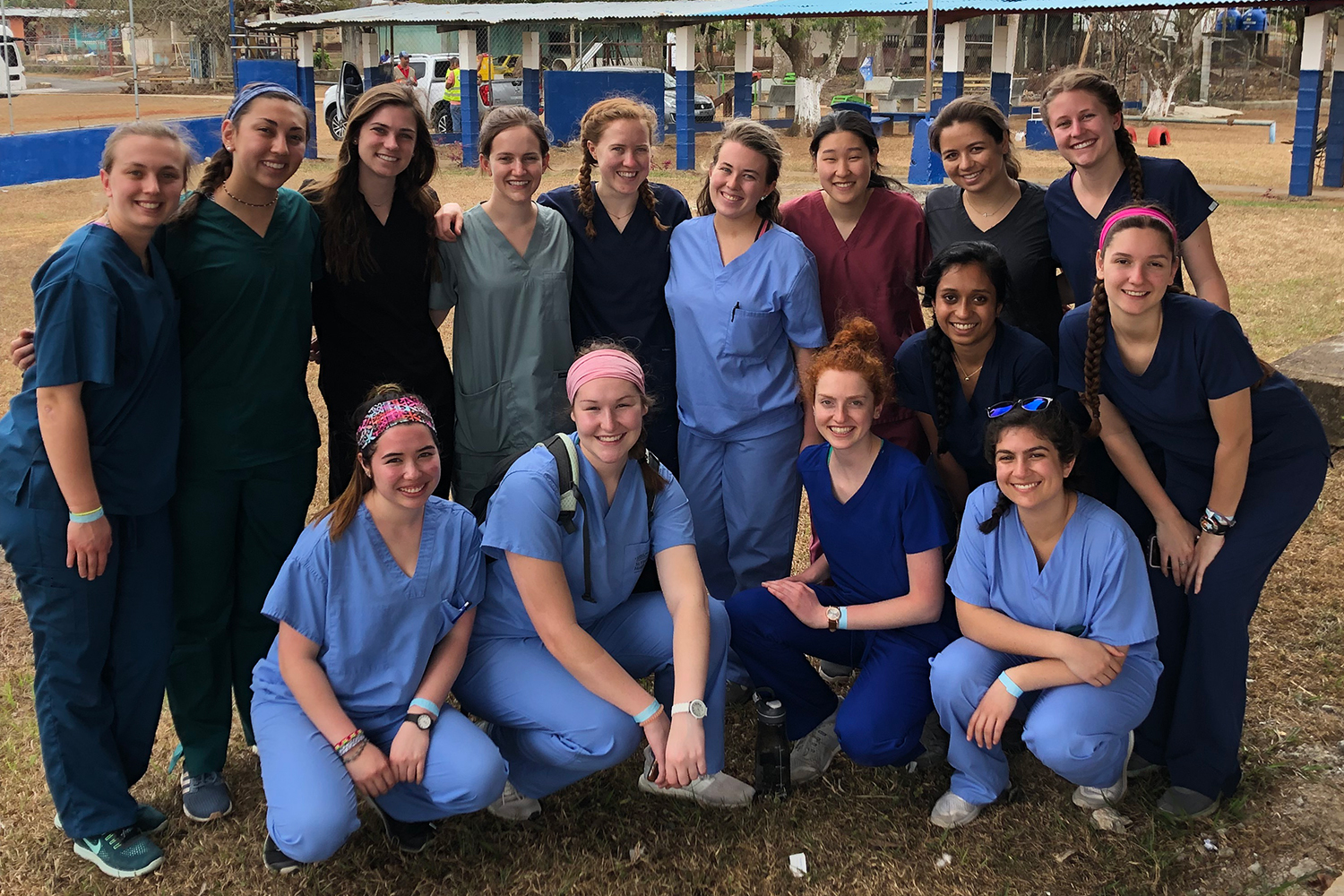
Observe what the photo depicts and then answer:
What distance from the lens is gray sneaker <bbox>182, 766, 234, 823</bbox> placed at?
2896 millimetres

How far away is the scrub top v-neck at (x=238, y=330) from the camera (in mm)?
2766

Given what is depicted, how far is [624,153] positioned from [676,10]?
54.2 ft

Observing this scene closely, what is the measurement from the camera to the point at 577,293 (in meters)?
3.48

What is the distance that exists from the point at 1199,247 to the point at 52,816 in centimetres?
327

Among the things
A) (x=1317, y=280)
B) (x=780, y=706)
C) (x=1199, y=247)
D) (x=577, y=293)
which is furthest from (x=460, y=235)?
(x=1317, y=280)

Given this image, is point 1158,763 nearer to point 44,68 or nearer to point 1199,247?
point 1199,247

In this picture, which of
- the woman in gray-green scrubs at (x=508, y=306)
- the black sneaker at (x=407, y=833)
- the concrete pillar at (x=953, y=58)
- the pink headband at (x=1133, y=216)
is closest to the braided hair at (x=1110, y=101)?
the pink headband at (x=1133, y=216)

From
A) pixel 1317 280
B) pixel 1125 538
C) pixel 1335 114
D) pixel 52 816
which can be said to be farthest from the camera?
pixel 1335 114

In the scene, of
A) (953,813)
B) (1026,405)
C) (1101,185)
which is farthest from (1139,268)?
(953,813)

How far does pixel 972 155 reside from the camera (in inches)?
129

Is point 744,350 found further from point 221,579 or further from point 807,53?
point 807,53

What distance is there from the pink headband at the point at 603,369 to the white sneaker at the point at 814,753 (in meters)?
1.01

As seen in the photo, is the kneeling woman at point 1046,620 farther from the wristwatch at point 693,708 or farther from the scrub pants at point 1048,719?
the wristwatch at point 693,708

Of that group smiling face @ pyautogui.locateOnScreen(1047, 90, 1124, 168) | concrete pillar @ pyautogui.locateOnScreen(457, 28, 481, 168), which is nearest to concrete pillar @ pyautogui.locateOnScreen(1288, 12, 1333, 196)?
concrete pillar @ pyautogui.locateOnScreen(457, 28, 481, 168)
